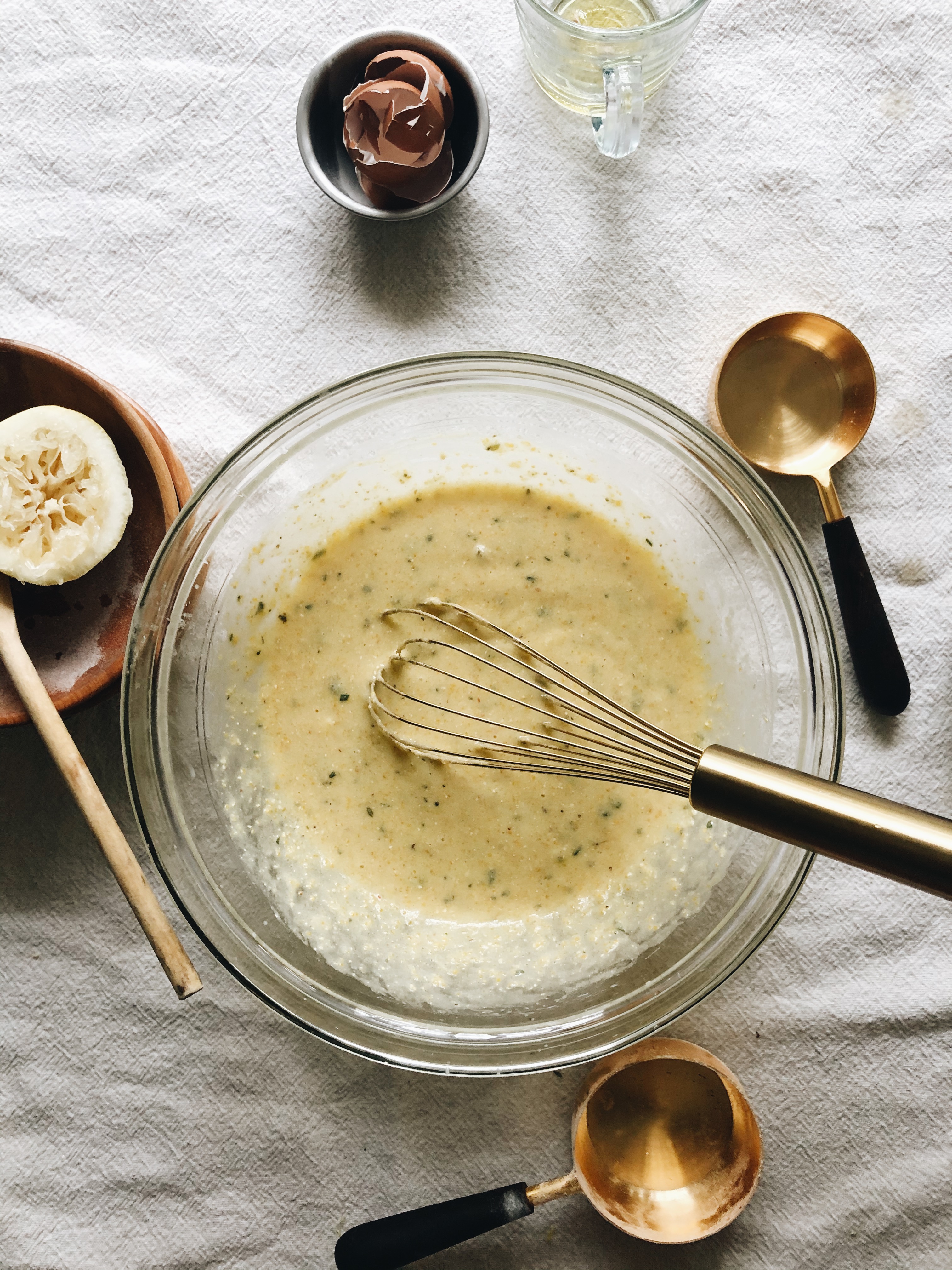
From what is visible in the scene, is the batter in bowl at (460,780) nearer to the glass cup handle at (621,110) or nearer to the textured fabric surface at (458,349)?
the textured fabric surface at (458,349)

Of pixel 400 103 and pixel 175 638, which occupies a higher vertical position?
pixel 400 103

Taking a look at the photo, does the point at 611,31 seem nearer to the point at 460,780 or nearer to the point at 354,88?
the point at 354,88

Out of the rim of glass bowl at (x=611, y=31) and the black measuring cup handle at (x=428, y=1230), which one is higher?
the rim of glass bowl at (x=611, y=31)

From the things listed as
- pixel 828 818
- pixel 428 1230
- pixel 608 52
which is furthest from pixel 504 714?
pixel 608 52

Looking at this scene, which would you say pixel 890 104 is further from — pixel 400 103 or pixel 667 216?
pixel 400 103

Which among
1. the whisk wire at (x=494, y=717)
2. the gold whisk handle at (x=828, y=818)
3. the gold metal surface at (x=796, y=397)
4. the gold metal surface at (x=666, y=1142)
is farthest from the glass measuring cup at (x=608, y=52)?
the gold metal surface at (x=666, y=1142)

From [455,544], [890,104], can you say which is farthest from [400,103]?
[890,104]

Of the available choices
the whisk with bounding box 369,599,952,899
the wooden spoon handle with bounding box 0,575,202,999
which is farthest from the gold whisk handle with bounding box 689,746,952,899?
the wooden spoon handle with bounding box 0,575,202,999
